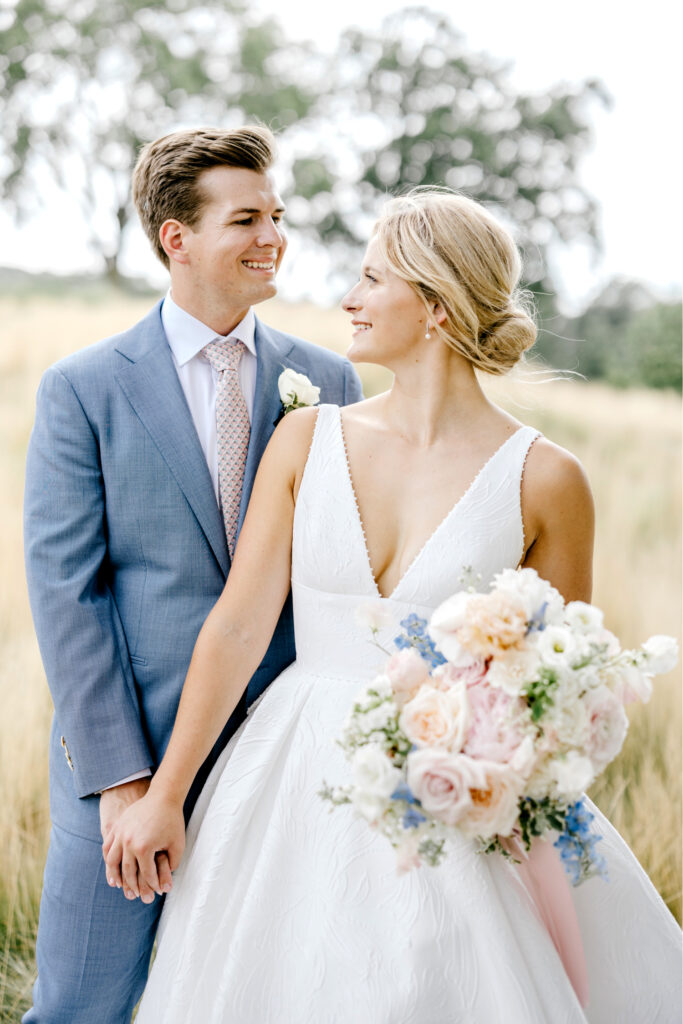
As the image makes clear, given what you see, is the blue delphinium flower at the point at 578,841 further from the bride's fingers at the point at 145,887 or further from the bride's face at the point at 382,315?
the bride's face at the point at 382,315

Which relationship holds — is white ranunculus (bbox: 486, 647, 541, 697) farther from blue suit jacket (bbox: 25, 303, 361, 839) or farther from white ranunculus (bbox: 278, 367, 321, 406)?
white ranunculus (bbox: 278, 367, 321, 406)

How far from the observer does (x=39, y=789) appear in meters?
3.99

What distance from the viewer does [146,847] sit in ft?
7.29

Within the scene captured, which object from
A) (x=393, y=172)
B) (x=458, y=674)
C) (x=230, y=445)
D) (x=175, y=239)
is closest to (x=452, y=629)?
(x=458, y=674)

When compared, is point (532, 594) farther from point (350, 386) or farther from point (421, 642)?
point (350, 386)

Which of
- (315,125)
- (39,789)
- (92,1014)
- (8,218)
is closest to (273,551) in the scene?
(92,1014)

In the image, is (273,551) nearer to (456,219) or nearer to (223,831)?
(223,831)

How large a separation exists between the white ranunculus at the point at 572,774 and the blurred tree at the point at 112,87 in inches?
409

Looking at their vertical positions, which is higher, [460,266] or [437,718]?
[460,266]

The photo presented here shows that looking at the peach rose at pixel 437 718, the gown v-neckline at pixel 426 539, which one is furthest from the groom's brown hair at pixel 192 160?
the peach rose at pixel 437 718

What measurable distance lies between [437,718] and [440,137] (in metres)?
12.3

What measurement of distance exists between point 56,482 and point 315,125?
1149cm

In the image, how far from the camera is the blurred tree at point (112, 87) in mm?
11102

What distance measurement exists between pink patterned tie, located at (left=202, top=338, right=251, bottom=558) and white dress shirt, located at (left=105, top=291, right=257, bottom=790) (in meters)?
0.03
